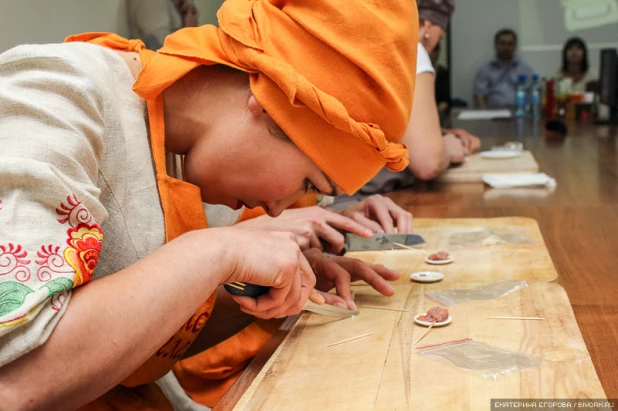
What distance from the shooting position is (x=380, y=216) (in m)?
1.66

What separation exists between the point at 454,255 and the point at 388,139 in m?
0.42

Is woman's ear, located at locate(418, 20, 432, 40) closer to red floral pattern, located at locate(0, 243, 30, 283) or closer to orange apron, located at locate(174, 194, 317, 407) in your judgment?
orange apron, located at locate(174, 194, 317, 407)

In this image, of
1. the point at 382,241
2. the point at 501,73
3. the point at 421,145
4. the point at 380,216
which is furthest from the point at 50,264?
the point at 501,73

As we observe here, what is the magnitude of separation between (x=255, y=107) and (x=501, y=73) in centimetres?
794

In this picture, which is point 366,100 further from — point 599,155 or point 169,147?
point 599,155

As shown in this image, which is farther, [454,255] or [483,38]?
[483,38]

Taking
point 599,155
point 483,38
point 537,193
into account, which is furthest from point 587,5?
point 537,193

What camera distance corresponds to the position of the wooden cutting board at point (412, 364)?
2.61 ft

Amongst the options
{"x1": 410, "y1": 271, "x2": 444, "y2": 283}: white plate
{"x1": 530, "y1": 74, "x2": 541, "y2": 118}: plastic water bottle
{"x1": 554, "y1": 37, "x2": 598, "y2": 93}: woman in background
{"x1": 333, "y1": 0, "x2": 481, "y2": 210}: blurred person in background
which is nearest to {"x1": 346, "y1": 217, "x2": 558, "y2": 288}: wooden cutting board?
{"x1": 410, "y1": 271, "x2": 444, "y2": 283}: white plate

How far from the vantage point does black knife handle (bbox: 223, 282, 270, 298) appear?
0.93 m

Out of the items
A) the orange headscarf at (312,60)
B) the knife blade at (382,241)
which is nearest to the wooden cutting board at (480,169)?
the knife blade at (382,241)

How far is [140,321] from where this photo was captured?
760 mm

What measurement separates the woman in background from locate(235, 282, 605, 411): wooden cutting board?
769cm

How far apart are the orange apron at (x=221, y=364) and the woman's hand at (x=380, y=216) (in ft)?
1.25
